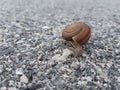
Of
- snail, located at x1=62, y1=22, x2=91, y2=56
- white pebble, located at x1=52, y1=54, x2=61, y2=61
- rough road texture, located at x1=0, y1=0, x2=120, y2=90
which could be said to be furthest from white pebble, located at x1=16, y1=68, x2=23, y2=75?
snail, located at x1=62, y1=22, x2=91, y2=56

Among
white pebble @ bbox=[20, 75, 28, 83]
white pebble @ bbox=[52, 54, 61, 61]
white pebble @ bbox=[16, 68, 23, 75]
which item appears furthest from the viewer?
white pebble @ bbox=[52, 54, 61, 61]

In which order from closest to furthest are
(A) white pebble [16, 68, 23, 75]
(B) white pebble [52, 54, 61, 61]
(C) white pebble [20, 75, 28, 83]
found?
(C) white pebble [20, 75, 28, 83] → (A) white pebble [16, 68, 23, 75] → (B) white pebble [52, 54, 61, 61]

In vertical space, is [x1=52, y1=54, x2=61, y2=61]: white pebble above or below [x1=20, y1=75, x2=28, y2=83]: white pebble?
above

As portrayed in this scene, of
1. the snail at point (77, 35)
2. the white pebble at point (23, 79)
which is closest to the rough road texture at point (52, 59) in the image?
the white pebble at point (23, 79)

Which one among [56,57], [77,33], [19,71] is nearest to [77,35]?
[77,33]

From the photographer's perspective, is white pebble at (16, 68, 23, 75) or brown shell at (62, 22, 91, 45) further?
brown shell at (62, 22, 91, 45)

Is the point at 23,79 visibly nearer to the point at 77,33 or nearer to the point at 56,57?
the point at 56,57

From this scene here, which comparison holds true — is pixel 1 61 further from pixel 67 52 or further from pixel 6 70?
pixel 67 52

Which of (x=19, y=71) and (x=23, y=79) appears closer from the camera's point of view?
(x=23, y=79)

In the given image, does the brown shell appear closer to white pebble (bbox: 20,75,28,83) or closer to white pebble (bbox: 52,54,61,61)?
white pebble (bbox: 52,54,61,61)

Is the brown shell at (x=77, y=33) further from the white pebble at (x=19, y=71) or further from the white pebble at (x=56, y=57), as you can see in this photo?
the white pebble at (x=19, y=71)

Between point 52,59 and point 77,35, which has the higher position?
point 77,35

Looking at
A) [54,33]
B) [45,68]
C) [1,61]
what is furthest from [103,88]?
[54,33]
